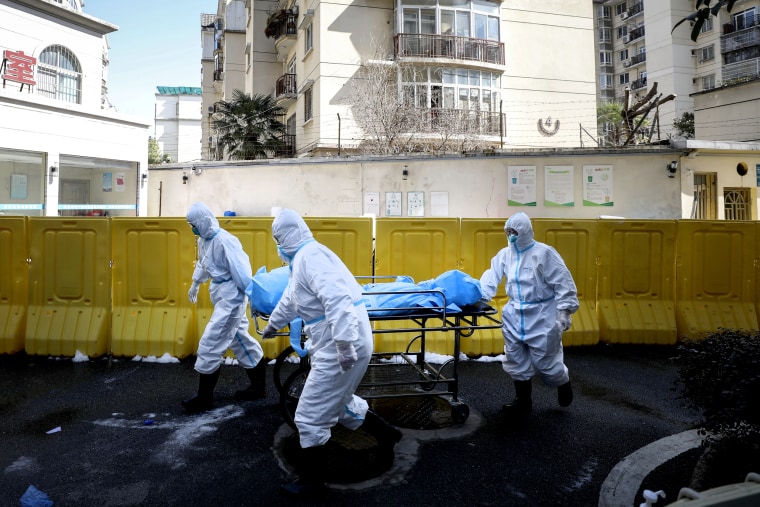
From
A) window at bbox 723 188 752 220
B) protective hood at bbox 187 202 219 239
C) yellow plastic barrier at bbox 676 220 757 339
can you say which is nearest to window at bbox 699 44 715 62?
window at bbox 723 188 752 220

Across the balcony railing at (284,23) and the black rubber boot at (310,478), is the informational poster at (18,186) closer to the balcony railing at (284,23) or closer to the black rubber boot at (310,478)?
the balcony railing at (284,23)

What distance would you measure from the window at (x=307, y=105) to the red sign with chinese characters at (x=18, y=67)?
10668mm

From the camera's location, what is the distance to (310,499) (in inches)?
122

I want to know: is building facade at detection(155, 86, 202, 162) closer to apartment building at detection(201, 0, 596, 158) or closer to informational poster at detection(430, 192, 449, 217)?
apartment building at detection(201, 0, 596, 158)

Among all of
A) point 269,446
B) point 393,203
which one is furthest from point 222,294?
point 393,203

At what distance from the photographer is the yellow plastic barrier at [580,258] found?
6.82 m

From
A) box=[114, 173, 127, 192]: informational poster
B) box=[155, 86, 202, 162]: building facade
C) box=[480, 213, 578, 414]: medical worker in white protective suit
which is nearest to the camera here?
box=[480, 213, 578, 414]: medical worker in white protective suit

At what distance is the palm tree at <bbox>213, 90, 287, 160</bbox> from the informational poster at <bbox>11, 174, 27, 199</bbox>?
31.5ft

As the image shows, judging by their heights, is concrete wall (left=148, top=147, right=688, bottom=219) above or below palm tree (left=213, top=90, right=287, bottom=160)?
below

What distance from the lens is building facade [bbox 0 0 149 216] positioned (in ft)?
50.3

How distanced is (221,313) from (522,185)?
11.3 metres

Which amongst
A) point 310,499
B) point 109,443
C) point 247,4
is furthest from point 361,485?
point 247,4

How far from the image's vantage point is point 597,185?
14141 mm

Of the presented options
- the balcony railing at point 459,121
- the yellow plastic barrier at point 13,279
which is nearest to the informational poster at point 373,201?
the balcony railing at point 459,121
